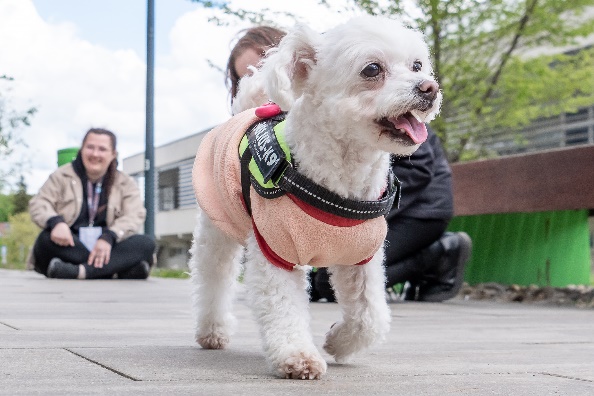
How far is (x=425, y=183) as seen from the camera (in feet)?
19.0

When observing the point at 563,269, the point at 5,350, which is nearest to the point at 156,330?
the point at 5,350

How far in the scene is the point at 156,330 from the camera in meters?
3.87

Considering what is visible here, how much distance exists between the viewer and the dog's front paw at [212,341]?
3.25 m

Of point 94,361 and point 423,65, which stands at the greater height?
point 423,65

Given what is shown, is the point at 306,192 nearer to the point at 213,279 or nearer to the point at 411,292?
the point at 213,279

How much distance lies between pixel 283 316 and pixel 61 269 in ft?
20.5

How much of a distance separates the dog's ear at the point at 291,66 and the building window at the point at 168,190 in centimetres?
3178

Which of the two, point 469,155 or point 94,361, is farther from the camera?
point 469,155

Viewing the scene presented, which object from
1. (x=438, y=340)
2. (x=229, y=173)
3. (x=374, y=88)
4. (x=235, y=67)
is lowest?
(x=438, y=340)

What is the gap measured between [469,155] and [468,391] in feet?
37.1

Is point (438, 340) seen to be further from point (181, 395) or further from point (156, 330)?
point (181, 395)

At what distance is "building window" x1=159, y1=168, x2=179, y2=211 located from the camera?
3493 cm

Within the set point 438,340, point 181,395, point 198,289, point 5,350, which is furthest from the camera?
point 438,340

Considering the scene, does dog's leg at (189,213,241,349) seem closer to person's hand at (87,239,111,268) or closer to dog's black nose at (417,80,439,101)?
dog's black nose at (417,80,439,101)
